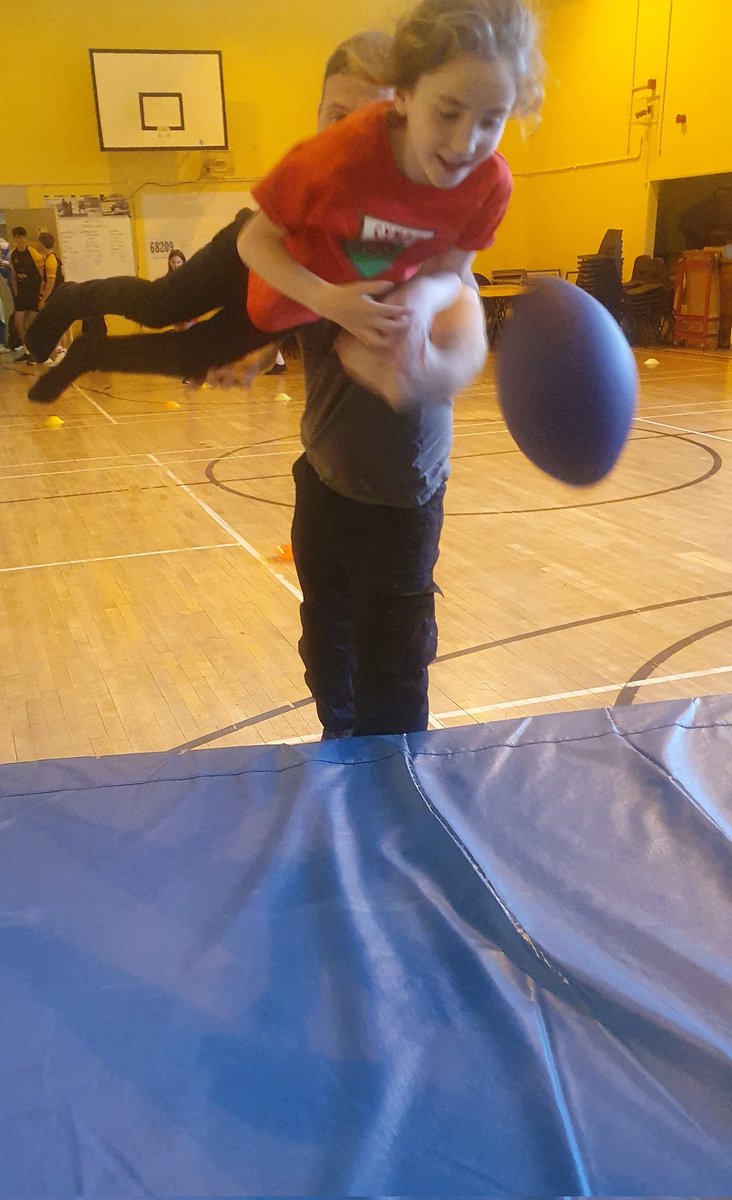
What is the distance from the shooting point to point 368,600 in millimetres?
1636

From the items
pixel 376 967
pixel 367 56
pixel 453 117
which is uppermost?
pixel 367 56

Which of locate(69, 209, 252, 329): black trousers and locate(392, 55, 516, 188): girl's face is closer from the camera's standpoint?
locate(392, 55, 516, 188): girl's face

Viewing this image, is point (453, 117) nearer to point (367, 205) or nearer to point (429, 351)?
point (367, 205)

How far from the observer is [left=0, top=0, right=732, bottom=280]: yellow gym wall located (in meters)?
9.55

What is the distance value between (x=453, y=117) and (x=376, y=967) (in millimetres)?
1124

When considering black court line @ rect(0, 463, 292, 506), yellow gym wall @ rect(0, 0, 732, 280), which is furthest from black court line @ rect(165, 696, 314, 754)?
yellow gym wall @ rect(0, 0, 732, 280)

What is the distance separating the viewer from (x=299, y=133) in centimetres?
1112

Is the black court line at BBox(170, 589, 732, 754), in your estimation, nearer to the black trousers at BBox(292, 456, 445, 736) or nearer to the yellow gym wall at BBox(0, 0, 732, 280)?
the black trousers at BBox(292, 456, 445, 736)

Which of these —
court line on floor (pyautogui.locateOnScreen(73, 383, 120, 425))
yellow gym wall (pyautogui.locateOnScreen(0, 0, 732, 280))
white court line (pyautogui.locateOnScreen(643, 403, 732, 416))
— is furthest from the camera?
yellow gym wall (pyautogui.locateOnScreen(0, 0, 732, 280))

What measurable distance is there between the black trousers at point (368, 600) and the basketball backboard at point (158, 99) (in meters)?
10.0

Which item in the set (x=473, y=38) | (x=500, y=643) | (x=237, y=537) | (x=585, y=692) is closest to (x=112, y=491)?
(x=237, y=537)

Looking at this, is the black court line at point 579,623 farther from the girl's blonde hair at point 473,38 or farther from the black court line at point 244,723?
the girl's blonde hair at point 473,38

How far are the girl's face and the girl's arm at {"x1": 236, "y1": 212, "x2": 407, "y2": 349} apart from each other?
0.16m

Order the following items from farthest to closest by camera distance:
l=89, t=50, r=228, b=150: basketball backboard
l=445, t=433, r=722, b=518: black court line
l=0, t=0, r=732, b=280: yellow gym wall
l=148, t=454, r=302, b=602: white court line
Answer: l=89, t=50, r=228, b=150: basketball backboard → l=0, t=0, r=732, b=280: yellow gym wall → l=445, t=433, r=722, b=518: black court line → l=148, t=454, r=302, b=602: white court line
